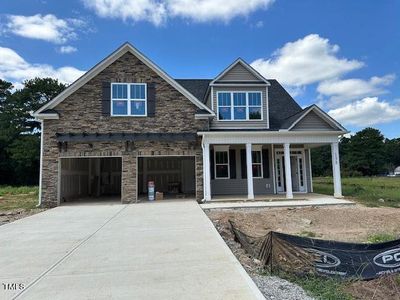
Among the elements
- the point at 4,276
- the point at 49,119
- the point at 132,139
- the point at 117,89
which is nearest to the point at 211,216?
the point at 132,139

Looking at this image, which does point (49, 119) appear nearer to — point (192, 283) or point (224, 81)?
point (224, 81)

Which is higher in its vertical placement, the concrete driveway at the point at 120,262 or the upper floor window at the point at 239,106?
the upper floor window at the point at 239,106

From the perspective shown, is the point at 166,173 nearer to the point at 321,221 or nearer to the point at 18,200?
the point at 18,200

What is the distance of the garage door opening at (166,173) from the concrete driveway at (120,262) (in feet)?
37.6

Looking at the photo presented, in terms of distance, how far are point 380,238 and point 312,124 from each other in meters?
9.04

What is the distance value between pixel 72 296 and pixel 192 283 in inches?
66.1

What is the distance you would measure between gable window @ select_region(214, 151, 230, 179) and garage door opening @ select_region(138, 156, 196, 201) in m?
3.52

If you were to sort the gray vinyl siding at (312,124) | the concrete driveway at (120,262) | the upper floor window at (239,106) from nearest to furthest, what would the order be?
the concrete driveway at (120,262) < the gray vinyl siding at (312,124) < the upper floor window at (239,106)

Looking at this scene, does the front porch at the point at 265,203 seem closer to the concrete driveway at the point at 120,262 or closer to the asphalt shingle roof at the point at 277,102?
the concrete driveway at the point at 120,262

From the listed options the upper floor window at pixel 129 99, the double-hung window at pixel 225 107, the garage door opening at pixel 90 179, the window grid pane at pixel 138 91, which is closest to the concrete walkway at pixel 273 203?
the double-hung window at pixel 225 107

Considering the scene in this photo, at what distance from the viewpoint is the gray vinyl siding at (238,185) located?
18.1 meters

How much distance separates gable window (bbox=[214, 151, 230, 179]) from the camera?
59.9ft

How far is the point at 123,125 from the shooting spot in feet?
51.3

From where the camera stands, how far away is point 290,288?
4746 mm
